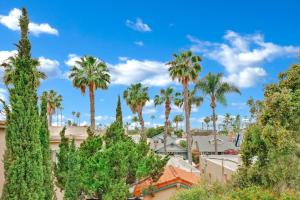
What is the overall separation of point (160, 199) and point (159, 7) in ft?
48.1

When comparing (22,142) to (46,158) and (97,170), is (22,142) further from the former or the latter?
(97,170)

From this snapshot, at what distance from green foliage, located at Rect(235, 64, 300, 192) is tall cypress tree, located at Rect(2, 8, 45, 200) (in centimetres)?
1218

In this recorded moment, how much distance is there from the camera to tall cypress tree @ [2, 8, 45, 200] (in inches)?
555

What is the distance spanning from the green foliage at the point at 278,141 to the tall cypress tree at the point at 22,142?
12.2 metres

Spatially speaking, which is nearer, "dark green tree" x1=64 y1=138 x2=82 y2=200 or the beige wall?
"dark green tree" x1=64 y1=138 x2=82 y2=200

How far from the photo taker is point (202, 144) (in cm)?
8300

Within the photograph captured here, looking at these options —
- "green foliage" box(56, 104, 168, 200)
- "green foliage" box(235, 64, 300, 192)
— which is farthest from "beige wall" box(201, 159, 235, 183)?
"green foliage" box(56, 104, 168, 200)

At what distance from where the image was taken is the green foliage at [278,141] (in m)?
20.2

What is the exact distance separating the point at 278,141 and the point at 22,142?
12.9 metres

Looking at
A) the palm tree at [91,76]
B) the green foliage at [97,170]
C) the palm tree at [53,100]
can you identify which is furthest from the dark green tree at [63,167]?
the palm tree at [53,100]

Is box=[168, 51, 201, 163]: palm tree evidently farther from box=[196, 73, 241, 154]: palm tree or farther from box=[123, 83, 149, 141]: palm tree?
box=[123, 83, 149, 141]: palm tree

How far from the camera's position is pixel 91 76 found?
143 feet

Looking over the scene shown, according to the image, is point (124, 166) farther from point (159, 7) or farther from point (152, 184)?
point (159, 7)

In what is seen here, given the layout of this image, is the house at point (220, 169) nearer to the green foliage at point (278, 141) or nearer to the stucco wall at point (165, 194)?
the stucco wall at point (165, 194)
